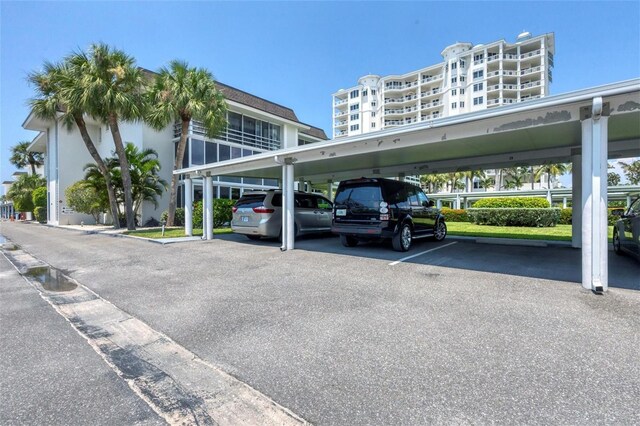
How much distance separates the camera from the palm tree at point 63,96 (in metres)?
16.0

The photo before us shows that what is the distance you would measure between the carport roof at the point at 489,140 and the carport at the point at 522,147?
0.01 m

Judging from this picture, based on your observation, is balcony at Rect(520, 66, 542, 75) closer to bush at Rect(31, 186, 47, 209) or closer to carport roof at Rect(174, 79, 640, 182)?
carport roof at Rect(174, 79, 640, 182)

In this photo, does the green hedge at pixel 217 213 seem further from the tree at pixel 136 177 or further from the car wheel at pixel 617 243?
the car wheel at pixel 617 243

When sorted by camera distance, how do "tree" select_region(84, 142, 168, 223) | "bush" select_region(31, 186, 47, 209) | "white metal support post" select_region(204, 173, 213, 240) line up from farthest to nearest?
"bush" select_region(31, 186, 47, 209) → "tree" select_region(84, 142, 168, 223) → "white metal support post" select_region(204, 173, 213, 240)

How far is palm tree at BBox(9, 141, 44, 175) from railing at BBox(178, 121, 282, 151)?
109 feet

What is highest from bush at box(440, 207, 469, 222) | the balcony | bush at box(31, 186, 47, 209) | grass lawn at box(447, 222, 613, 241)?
the balcony

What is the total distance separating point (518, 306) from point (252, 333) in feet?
11.6

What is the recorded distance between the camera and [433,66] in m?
66.6

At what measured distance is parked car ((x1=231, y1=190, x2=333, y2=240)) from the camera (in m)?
11.0

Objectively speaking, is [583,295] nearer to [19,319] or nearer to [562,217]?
[19,319]

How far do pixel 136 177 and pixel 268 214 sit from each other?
1275cm

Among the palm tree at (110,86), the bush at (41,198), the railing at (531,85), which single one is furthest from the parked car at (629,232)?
the railing at (531,85)

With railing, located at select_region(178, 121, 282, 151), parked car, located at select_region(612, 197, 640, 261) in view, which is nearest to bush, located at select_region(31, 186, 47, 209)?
railing, located at select_region(178, 121, 282, 151)

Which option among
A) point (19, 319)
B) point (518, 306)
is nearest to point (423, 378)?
point (518, 306)
